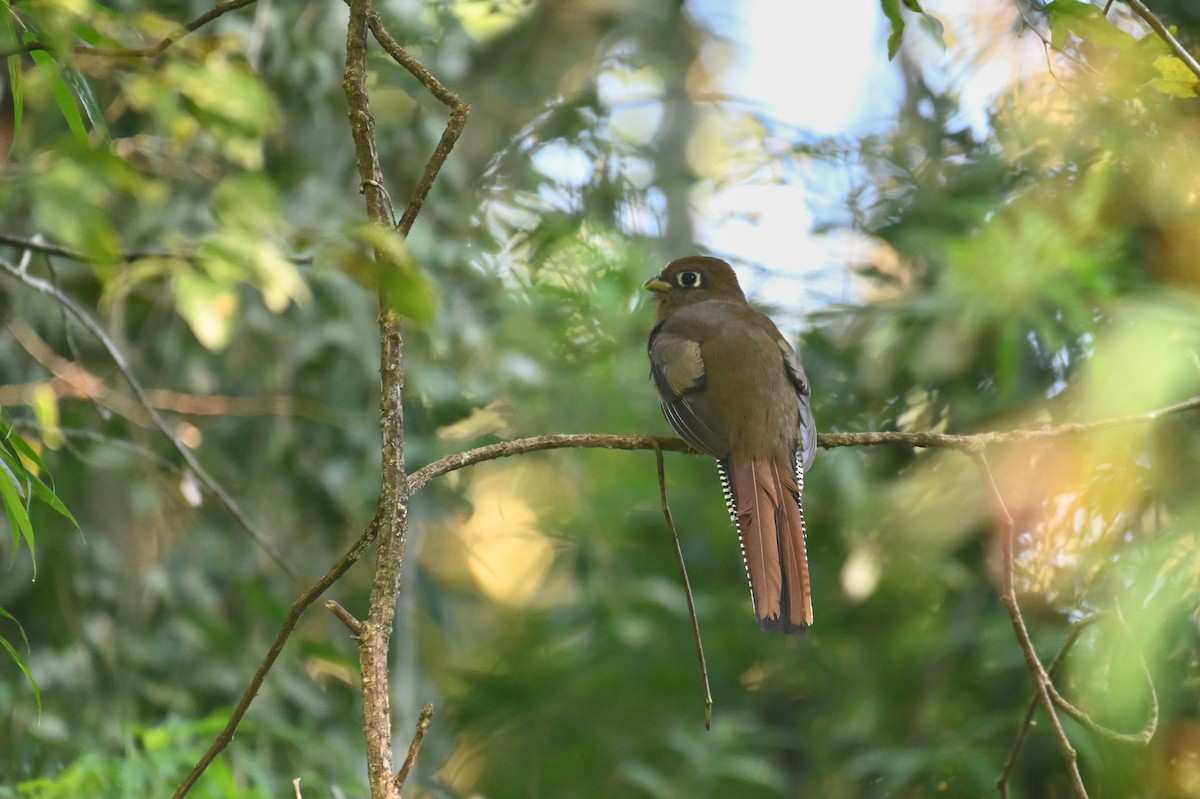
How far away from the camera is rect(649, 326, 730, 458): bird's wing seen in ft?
11.2

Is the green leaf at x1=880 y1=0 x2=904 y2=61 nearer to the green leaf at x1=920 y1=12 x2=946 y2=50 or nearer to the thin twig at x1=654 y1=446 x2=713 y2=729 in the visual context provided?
the green leaf at x1=920 y1=12 x2=946 y2=50

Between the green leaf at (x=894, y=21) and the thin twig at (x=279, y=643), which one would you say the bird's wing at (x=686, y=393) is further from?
the thin twig at (x=279, y=643)

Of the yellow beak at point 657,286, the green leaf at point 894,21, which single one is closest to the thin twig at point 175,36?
the green leaf at point 894,21

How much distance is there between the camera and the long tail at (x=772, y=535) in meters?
2.64

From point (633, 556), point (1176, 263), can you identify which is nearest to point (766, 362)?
point (1176, 263)

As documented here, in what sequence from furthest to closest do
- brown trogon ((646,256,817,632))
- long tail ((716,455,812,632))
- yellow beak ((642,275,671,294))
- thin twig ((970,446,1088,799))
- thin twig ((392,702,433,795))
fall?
1. yellow beak ((642,275,671,294))
2. brown trogon ((646,256,817,632))
3. long tail ((716,455,812,632))
4. thin twig ((970,446,1088,799))
5. thin twig ((392,702,433,795))

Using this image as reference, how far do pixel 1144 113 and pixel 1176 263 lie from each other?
0.54 m

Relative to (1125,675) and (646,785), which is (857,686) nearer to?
(646,785)

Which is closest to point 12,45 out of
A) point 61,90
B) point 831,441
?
point 61,90

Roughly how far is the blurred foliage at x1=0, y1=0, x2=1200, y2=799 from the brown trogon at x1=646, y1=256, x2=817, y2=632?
0.63m

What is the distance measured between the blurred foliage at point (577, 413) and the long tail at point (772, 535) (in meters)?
0.69

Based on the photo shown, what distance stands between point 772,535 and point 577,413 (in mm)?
2200

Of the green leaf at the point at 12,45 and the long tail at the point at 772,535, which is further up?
the green leaf at the point at 12,45

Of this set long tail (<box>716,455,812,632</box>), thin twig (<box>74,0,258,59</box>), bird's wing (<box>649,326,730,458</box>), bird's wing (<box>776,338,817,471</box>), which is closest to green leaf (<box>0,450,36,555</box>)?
thin twig (<box>74,0,258,59</box>)
